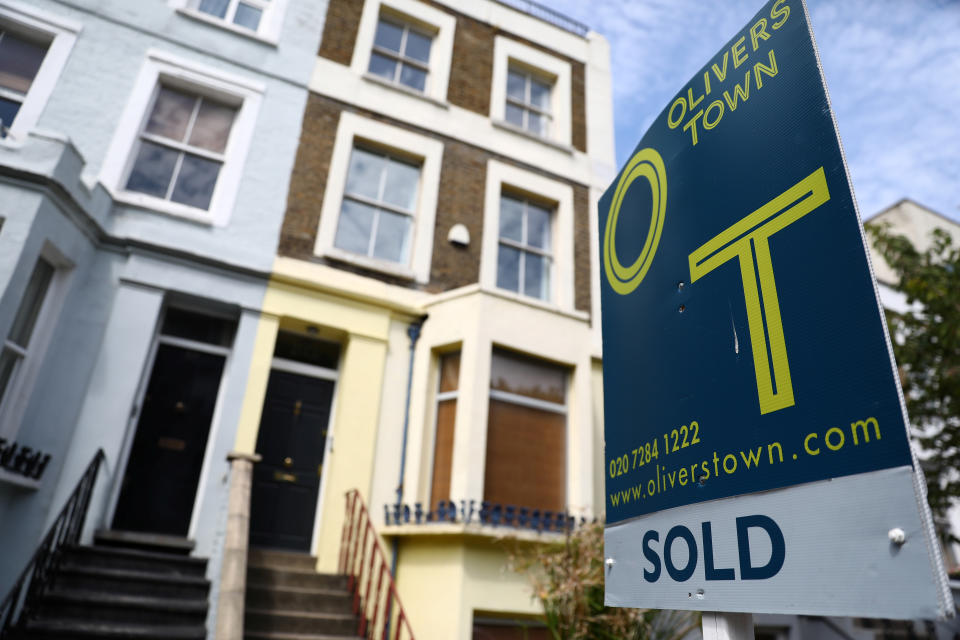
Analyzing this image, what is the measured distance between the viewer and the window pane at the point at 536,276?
9.08 metres

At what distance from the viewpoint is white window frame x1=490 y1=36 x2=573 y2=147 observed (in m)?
10.1

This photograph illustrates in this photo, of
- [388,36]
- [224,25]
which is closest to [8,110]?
[224,25]

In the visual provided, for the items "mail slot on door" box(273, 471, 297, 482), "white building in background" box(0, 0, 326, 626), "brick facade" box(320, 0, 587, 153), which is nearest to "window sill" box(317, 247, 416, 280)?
"white building in background" box(0, 0, 326, 626)

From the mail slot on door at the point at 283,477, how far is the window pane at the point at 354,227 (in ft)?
9.92

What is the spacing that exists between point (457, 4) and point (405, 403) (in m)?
7.16

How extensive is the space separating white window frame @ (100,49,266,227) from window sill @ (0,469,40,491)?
320 centimetres

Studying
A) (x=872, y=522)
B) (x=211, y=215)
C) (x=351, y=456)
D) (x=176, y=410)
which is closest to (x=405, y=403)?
(x=351, y=456)

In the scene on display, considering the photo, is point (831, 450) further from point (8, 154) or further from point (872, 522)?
point (8, 154)

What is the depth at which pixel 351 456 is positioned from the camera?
698cm

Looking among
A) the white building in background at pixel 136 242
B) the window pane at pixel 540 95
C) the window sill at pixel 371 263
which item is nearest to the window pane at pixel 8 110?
the white building in background at pixel 136 242

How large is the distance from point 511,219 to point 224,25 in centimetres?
490

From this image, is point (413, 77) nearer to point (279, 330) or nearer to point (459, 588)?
point (279, 330)

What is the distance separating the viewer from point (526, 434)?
287 inches

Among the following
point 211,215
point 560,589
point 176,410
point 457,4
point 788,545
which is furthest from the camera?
point 457,4
